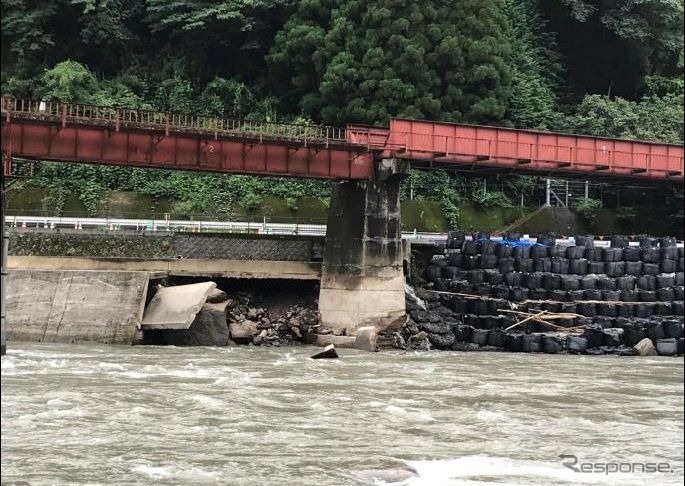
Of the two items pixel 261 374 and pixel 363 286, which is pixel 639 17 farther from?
pixel 261 374

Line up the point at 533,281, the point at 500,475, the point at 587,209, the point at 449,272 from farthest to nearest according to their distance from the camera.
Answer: the point at 587,209 → the point at 449,272 → the point at 533,281 → the point at 500,475

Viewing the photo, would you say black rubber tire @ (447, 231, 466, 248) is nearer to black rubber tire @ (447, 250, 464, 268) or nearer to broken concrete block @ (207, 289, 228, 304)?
black rubber tire @ (447, 250, 464, 268)

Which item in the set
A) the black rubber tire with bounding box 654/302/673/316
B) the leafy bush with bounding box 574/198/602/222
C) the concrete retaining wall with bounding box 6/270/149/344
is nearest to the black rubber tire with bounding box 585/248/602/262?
the black rubber tire with bounding box 654/302/673/316

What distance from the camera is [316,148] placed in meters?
34.4

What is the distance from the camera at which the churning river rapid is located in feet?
38.6

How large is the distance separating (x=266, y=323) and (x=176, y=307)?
4654 mm

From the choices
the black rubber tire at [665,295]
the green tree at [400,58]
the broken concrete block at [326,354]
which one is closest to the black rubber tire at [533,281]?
the black rubber tire at [665,295]

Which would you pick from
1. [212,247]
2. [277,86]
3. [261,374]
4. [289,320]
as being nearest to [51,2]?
[277,86]

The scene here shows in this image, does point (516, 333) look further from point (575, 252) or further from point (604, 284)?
point (575, 252)

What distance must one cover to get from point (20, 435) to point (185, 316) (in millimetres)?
15834

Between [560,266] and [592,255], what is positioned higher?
[592,255]

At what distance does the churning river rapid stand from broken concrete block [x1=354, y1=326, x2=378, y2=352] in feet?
17.5

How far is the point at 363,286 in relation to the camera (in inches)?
1335

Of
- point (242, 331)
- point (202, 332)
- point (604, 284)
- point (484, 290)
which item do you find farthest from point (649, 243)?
point (202, 332)
